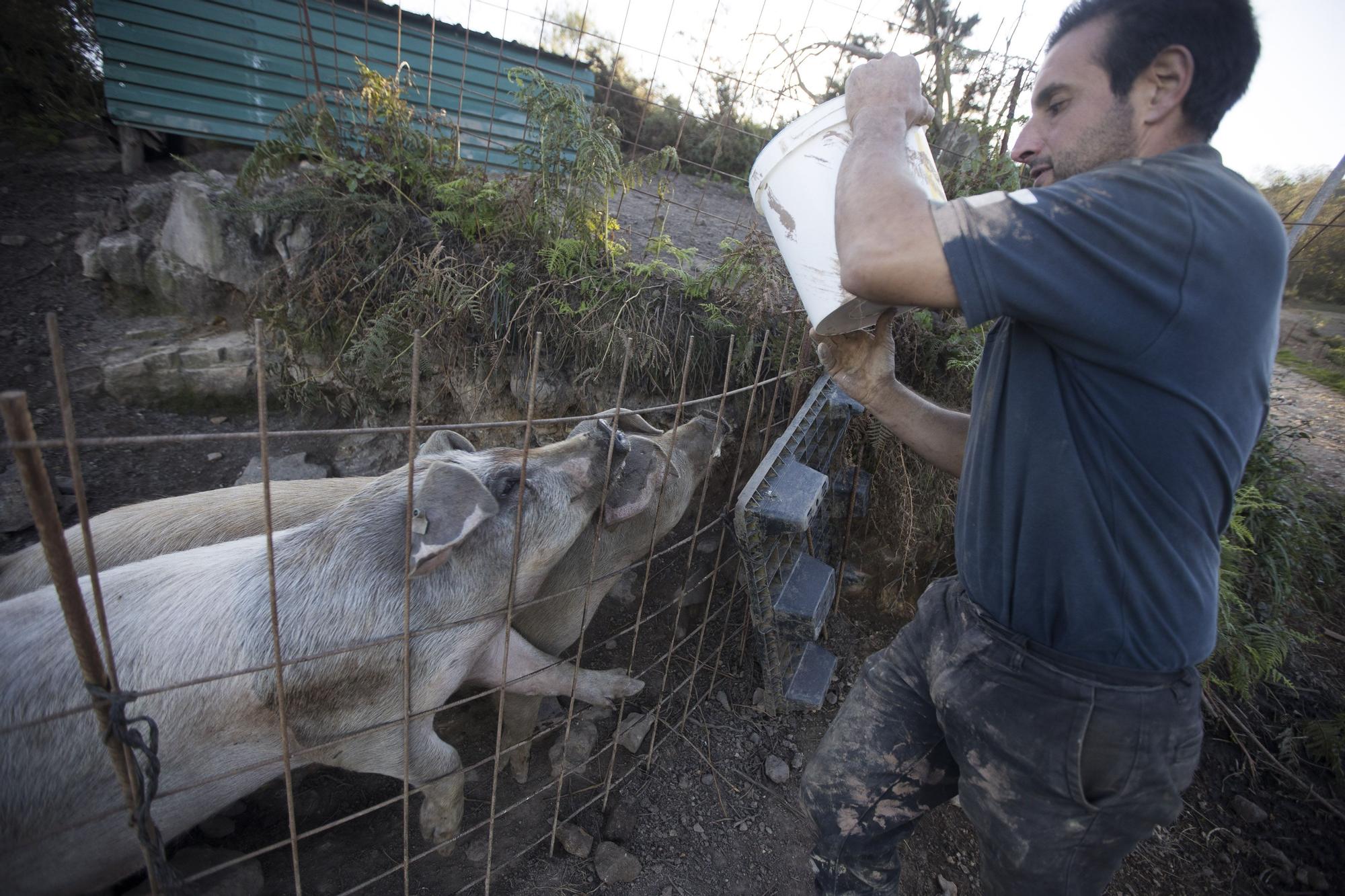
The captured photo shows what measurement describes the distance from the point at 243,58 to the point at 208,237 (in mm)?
3321

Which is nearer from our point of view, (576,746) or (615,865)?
(615,865)

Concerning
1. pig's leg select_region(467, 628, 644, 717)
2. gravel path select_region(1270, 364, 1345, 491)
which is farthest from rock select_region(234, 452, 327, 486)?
gravel path select_region(1270, 364, 1345, 491)

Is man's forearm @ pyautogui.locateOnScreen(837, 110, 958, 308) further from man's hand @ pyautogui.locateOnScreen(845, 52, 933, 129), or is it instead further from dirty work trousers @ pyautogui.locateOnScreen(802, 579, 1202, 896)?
dirty work trousers @ pyautogui.locateOnScreen(802, 579, 1202, 896)

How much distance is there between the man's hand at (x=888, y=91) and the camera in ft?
5.14

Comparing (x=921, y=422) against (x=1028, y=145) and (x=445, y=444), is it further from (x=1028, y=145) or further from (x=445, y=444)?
(x=445, y=444)

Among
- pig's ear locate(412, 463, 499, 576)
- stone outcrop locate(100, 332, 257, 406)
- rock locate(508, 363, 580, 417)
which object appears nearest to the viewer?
pig's ear locate(412, 463, 499, 576)

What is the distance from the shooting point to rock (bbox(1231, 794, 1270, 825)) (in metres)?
3.30

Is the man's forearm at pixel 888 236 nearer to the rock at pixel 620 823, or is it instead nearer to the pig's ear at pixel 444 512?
→ the pig's ear at pixel 444 512

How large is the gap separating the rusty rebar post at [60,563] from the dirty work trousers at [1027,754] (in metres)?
1.83

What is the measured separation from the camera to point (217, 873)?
242cm

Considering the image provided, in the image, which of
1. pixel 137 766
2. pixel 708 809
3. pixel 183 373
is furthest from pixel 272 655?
pixel 183 373

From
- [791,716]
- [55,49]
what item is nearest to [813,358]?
[791,716]

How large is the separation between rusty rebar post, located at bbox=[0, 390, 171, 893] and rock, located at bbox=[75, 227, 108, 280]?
5.72 meters

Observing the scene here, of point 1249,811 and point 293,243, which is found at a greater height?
point 293,243
